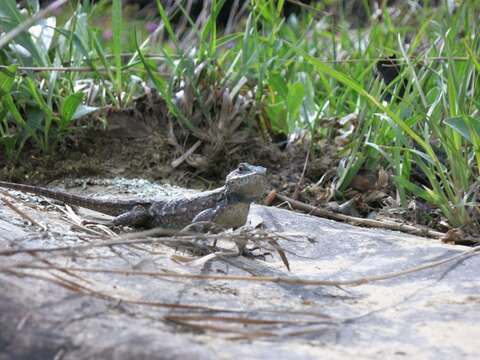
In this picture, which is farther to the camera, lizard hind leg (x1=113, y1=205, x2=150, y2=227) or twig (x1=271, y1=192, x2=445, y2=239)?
twig (x1=271, y1=192, x2=445, y2=239)

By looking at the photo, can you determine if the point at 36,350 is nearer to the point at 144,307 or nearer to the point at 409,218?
the point at 144,307

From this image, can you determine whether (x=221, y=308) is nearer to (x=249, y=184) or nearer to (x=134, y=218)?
(x=249, y=184)

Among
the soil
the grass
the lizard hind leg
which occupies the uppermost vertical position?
the grass

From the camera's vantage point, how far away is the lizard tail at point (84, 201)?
3.56m

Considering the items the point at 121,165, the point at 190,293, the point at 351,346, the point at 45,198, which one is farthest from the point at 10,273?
the point at 121,165

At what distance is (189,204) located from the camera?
3648 millimetres

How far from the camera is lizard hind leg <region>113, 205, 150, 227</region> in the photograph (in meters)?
3.57

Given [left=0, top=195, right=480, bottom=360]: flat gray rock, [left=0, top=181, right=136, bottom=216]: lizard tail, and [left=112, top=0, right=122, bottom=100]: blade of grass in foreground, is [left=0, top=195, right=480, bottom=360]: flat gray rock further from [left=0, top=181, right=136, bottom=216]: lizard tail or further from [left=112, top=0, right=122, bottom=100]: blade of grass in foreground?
[left=112, top=0, right=122, bottom=100]: blade of grass in foreground

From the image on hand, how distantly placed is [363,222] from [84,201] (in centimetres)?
144

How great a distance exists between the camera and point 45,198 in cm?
364

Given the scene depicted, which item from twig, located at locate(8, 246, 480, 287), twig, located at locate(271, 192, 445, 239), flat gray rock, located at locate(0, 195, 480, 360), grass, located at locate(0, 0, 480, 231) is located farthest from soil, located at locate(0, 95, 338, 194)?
twig, located at locate(8, 246, 480, 287)

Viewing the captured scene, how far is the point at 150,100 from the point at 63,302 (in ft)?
9.85

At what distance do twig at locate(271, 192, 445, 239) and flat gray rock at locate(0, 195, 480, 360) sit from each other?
705 mm

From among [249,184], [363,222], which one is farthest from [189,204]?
[363,222]
